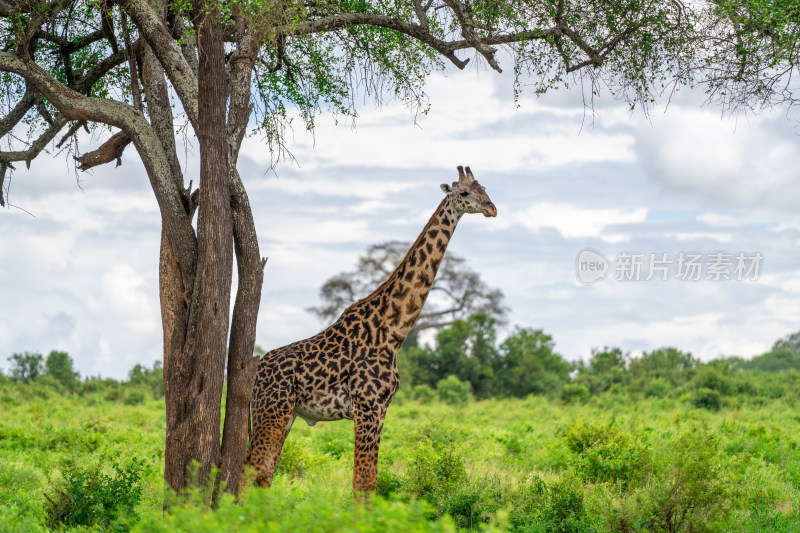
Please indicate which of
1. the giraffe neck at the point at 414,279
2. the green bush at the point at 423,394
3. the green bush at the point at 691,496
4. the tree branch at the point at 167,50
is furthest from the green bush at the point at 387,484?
the green bush at the point at 423,394

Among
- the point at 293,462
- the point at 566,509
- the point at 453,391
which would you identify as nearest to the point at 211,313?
the point at 293,462

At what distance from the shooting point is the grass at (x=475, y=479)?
5570 millimetres

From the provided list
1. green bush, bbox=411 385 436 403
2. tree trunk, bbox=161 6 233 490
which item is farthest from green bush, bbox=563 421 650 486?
green bush, bbox=411 385 436 403

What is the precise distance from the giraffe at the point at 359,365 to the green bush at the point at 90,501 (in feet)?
4.61

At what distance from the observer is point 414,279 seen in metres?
9.70

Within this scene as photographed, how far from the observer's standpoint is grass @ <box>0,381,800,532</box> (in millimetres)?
5570

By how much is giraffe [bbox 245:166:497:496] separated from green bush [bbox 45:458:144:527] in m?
1.40

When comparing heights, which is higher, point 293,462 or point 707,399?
point 707,399

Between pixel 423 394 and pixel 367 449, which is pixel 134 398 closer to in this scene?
pixel 423 394

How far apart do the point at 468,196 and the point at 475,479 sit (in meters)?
3.80

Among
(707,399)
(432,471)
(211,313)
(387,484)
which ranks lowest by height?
(387,484)

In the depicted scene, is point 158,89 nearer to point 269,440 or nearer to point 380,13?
point 380,13

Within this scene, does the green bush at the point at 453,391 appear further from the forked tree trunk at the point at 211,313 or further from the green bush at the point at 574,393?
the forked tree trunk at the point at 211,313

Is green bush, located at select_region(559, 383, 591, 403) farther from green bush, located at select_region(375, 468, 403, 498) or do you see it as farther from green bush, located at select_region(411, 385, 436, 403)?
green bush, located at select_region(375, 468, 403, 498)
